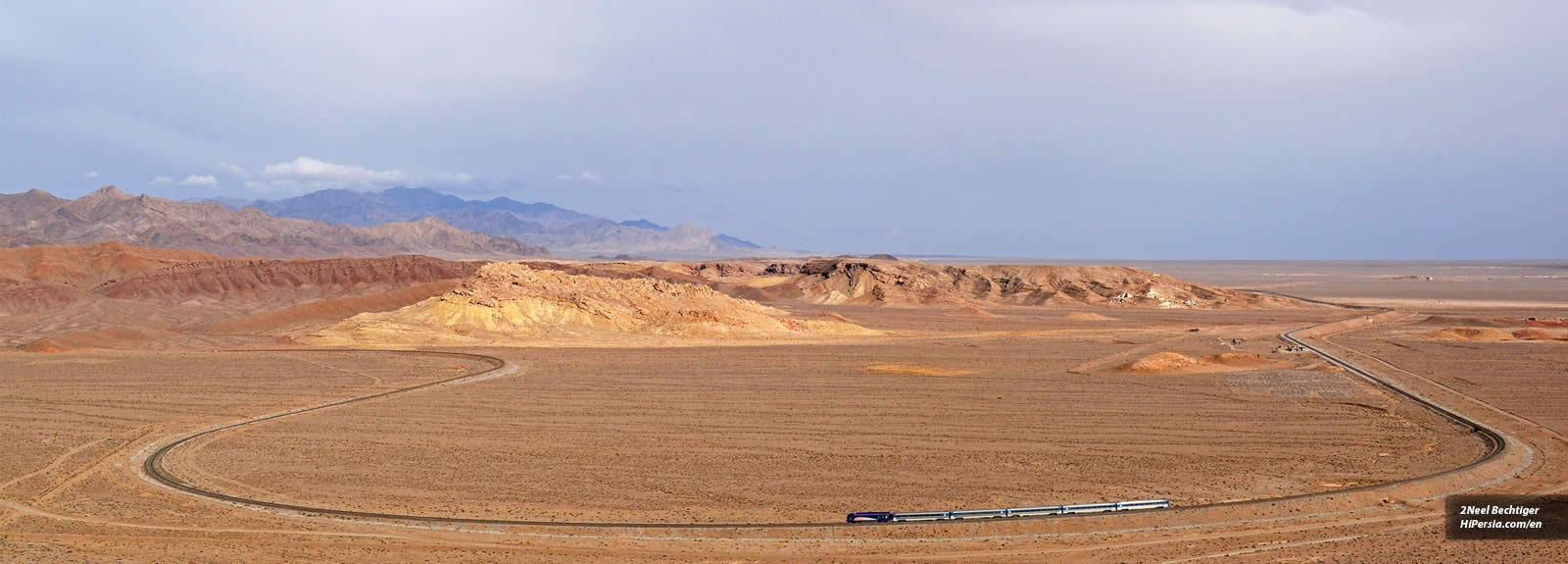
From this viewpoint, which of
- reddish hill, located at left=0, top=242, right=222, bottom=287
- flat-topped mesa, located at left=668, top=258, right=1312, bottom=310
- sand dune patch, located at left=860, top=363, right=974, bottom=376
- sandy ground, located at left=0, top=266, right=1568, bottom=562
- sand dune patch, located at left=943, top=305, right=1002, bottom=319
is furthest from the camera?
flat-topped mesa, located at left=668, top=258, right=1312, bottom=310

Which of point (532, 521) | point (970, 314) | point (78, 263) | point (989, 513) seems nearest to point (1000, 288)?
point (970, 314)

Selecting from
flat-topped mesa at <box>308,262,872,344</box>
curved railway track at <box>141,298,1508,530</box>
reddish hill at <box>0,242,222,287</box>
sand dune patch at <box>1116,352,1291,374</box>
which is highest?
reddish hill at <box>0,242,222,287</box>

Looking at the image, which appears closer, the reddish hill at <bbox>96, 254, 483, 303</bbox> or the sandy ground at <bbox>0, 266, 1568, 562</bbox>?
the sandy ground at <bbox>0, 266, 1568, 562</bbox>

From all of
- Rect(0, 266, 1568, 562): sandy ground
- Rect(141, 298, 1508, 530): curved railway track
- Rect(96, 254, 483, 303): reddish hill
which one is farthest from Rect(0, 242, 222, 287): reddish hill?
Rect(141, 298, 1508, 530): curved railway track

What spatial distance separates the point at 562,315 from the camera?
57656 millimetres

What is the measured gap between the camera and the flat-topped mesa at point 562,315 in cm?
5475

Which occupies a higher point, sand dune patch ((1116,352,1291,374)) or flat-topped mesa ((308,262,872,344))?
flat-topped mesa ((308,262,872,344))

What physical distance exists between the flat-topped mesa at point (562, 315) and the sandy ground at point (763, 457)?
13.2 meters

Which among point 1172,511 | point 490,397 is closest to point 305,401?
point 490,397

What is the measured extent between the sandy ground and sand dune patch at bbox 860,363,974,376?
3.26 ft

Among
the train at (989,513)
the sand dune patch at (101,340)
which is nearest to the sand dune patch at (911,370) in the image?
the train at (989,513)

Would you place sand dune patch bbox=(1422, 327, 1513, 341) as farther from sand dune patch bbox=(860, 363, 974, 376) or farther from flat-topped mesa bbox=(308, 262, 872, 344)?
flat-topped mesa bbox=(308, 262, 872, 344)

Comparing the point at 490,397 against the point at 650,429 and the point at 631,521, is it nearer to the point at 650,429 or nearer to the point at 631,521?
the point at 650,429

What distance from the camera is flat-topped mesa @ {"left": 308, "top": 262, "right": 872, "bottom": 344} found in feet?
180
